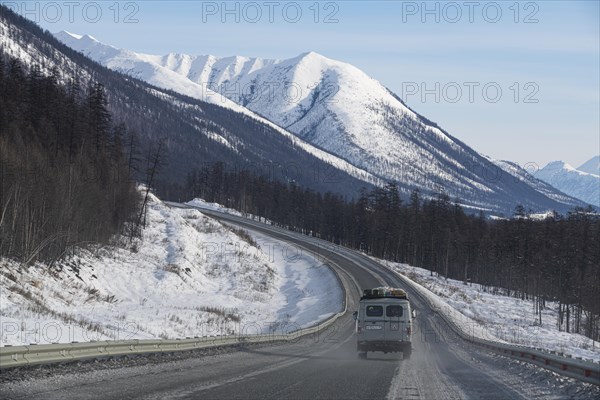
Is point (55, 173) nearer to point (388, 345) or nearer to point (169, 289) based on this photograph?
point (169, 289)

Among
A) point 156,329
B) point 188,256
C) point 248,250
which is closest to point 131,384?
point 156,329

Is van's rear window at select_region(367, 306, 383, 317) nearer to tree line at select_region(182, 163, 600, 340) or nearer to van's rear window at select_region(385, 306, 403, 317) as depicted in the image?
van's rear window at select_region(385, 306, 403, 317)

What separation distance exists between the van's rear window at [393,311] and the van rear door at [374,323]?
0.65ft

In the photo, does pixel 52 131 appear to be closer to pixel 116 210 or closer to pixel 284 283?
pixel 116 210

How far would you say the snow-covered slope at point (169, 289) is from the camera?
86.9 ft

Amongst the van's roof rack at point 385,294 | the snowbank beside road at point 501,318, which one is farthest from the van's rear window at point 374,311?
the snowbank beside road at point 501,318

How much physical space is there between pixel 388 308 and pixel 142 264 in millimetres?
36003

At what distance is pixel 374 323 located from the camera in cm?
2497

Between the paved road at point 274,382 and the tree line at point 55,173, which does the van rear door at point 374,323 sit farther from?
the tree line at point 55,173

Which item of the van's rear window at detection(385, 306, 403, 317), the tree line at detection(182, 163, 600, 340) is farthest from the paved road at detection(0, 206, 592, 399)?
the tree line at detection(182, 163, 600, 340)

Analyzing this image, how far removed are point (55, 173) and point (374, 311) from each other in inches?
1374

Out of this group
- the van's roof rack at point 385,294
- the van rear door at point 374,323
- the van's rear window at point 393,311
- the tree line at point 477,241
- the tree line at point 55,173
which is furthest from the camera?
the tree line at point 477,241

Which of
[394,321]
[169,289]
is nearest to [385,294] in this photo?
[394,321]

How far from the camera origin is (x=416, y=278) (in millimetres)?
81938
